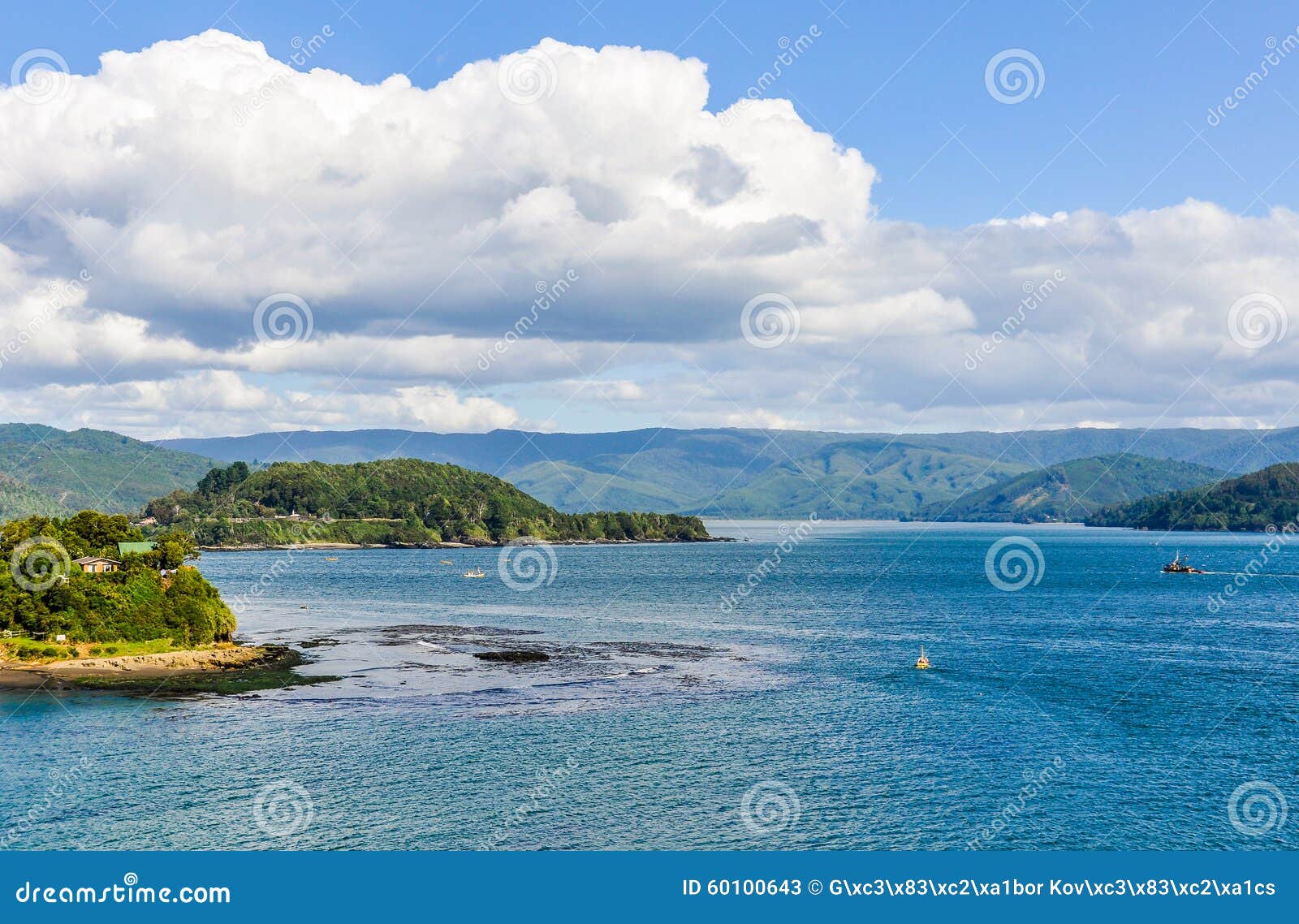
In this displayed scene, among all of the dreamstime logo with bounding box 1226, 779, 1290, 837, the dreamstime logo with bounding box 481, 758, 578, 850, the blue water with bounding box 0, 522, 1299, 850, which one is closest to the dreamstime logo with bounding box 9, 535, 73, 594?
the blue water with bounding box 0, 522, 1299, 850

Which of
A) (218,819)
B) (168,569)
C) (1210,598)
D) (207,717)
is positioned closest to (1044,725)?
(218,819)

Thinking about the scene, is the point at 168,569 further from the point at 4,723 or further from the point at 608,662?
the point at 608,662

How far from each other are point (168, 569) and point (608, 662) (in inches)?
2345

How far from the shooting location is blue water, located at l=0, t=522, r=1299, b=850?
55.7 m

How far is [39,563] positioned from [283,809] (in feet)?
247

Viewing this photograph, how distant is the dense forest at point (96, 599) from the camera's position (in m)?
109

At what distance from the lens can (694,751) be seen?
71625 millimetres

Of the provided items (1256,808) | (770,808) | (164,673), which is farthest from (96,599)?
(1256,808)

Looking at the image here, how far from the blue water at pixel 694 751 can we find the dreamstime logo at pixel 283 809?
0.61 feet

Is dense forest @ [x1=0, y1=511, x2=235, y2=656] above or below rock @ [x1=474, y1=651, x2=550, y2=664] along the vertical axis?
above

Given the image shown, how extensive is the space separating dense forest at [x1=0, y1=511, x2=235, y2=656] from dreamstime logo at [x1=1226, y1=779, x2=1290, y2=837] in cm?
10127

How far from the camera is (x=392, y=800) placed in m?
60.1

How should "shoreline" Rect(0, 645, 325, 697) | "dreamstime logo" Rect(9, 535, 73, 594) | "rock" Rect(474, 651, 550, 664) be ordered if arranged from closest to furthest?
"shoreline" Rect(0, 645, 325, 697) → "dreamstime logo" Rect(9, 535, 73, 594) → "rock" Rect(474, 651, 550, 664)

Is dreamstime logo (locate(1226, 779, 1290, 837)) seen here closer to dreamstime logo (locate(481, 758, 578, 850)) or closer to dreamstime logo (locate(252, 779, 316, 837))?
dreamstime logo (locate(481, 758, 578, 850))
